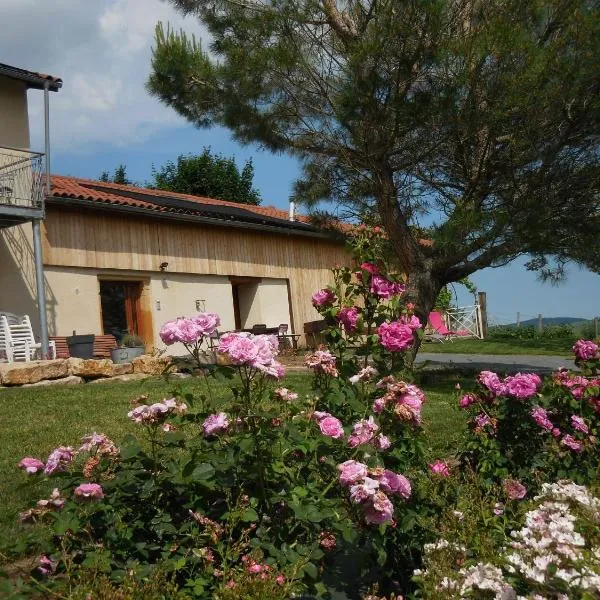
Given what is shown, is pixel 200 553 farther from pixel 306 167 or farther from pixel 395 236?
pixel 306 167


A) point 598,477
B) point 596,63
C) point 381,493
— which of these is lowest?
point 598,477

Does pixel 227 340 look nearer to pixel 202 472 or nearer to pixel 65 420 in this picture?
pixel 202 472

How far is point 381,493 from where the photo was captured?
87.1 inches

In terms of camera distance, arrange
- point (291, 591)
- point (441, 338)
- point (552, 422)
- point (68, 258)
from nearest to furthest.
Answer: point (291, 591) < point (552, 422) < point (68, 258) < point (441, 338)

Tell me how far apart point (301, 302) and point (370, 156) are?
10146mm

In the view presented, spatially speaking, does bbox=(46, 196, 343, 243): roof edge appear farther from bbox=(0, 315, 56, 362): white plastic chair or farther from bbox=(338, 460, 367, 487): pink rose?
bbox=(338, 460, 367, 487): pink rose

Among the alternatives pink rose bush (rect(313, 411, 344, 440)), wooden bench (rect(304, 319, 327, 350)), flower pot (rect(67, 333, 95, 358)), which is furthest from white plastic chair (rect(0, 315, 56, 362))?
pink rose bush (rect(313, 411, 344, 440))

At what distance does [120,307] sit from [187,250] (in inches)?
82.4

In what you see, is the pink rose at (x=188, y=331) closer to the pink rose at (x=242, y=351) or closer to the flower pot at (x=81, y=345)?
the pink rose at (x=242, y=351)

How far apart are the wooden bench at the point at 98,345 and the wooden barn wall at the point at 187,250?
1490mm

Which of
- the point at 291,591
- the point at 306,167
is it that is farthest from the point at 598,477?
the point at 306,167

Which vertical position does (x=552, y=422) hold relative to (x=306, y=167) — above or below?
below

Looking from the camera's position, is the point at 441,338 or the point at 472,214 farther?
the point at 441,338

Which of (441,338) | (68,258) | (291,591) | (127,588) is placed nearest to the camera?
(127,588)
